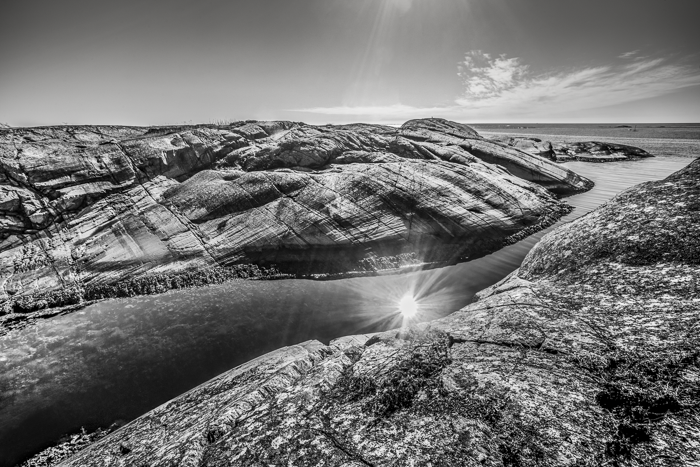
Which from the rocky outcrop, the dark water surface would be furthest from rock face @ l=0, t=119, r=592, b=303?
the rocky outcrop

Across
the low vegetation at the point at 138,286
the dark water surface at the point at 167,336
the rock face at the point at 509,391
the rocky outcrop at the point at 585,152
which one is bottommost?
the dark water surface at the point at 167,336

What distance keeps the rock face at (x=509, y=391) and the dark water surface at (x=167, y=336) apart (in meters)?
3.48

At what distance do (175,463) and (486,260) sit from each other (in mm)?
19488

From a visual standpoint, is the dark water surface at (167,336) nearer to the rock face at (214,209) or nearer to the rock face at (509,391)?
the rock face at (214,209)

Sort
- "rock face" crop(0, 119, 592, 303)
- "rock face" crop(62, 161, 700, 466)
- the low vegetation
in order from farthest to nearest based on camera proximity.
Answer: "rock face" crop(0, 119, 592, 303) < the low vegetation < "rock face" crop(62, 161, 700, 466)

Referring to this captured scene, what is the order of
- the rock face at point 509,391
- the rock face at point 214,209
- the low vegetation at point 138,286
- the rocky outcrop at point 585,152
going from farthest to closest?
the rocky outcrop at point 585,152
the rock face at point 214,209
the low vegetation at point 138,286
the rock face at point 509,391

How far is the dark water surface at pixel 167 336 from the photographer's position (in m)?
10.8

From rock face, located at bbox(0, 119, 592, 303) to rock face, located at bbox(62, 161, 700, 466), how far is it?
37.0 feet

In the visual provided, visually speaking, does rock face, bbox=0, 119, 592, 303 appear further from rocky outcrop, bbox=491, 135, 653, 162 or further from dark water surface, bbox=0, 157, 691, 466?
rocky outcrop, bbox=491, 135, 653, 162

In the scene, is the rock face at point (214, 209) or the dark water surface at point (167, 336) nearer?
the dark water surface at point (167, 336)

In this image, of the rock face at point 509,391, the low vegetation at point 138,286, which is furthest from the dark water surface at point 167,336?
the rock face at point 509,391

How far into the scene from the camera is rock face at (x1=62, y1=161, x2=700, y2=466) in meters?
4.81

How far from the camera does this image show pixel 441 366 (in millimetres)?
6891

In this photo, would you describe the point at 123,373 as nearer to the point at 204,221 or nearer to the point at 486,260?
the point at 204,221
